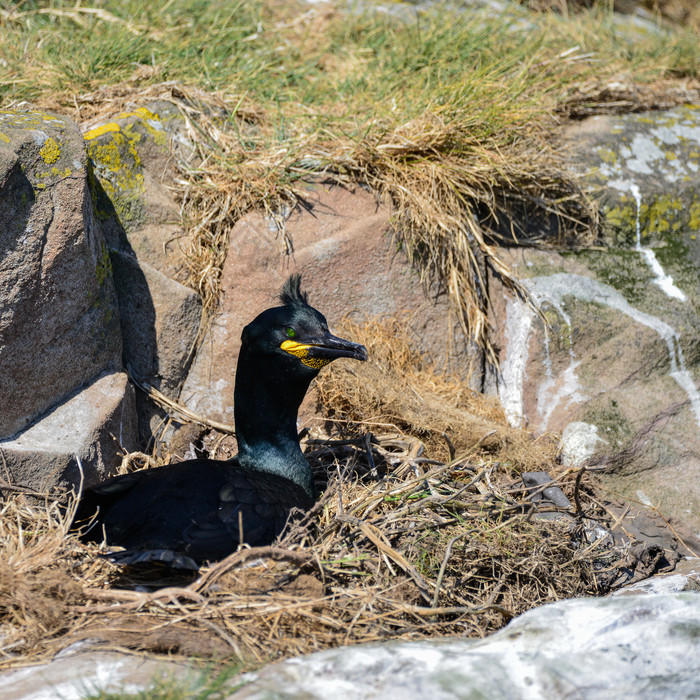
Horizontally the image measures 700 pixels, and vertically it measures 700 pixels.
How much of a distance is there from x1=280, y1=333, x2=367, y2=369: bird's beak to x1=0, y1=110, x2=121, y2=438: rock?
1.04m

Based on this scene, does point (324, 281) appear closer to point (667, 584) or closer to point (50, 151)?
point (50, 151)

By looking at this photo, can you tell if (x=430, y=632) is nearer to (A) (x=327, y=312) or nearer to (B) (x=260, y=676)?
(B) (x=260, y=676)

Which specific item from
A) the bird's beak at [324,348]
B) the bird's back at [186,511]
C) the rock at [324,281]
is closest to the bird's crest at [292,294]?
the bird's beak at [324,348]

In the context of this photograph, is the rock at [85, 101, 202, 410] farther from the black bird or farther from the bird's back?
the bird's back

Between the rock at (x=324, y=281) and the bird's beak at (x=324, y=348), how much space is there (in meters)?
0.91

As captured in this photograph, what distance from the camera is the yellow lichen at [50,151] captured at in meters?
3.32

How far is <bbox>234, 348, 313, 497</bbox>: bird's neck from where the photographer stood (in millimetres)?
3197

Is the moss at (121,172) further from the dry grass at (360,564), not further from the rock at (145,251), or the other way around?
the dry grass at (360,564)

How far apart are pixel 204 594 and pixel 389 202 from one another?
8.25 feet

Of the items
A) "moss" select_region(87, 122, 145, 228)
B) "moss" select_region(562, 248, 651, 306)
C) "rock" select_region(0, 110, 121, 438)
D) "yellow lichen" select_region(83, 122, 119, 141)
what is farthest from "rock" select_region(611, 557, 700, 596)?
"yellow lichen" select_region(83, 122, 119, 141)

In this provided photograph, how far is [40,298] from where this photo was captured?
324 cm

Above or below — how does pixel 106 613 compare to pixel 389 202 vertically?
below

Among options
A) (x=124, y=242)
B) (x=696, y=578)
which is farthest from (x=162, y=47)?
(x=696, y=578)

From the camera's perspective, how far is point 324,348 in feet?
10.1
